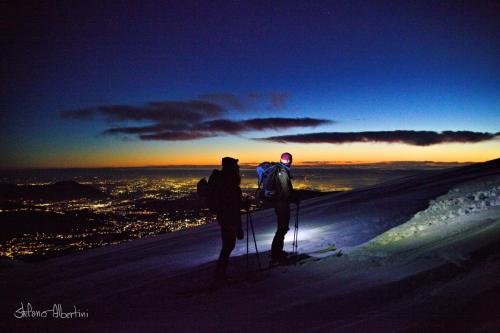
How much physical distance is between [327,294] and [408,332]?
5.28 feet

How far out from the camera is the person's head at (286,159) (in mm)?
7609

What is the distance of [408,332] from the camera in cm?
332

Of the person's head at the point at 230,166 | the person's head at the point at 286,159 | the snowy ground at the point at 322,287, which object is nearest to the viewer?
the snowy ground at the point at 322,287

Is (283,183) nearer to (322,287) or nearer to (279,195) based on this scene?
(279,195)

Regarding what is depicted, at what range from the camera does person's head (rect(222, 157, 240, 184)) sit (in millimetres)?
6594

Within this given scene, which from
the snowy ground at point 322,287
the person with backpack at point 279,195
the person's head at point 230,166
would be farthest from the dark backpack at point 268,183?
the snowy ground at point 322,287

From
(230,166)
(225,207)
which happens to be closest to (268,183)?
(230,166)

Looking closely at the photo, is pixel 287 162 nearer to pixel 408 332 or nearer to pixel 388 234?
pixel 388 234

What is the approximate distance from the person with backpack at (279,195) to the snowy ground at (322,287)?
715 mm

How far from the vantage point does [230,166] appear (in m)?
6.62

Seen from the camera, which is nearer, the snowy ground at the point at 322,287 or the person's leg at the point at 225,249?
the snowy ground at the point at 322,287

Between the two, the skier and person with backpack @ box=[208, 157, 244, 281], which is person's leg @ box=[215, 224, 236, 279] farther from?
the skier

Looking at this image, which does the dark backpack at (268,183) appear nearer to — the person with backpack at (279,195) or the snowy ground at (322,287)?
the person with backpack at (279,195)

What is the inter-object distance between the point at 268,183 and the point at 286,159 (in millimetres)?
659
